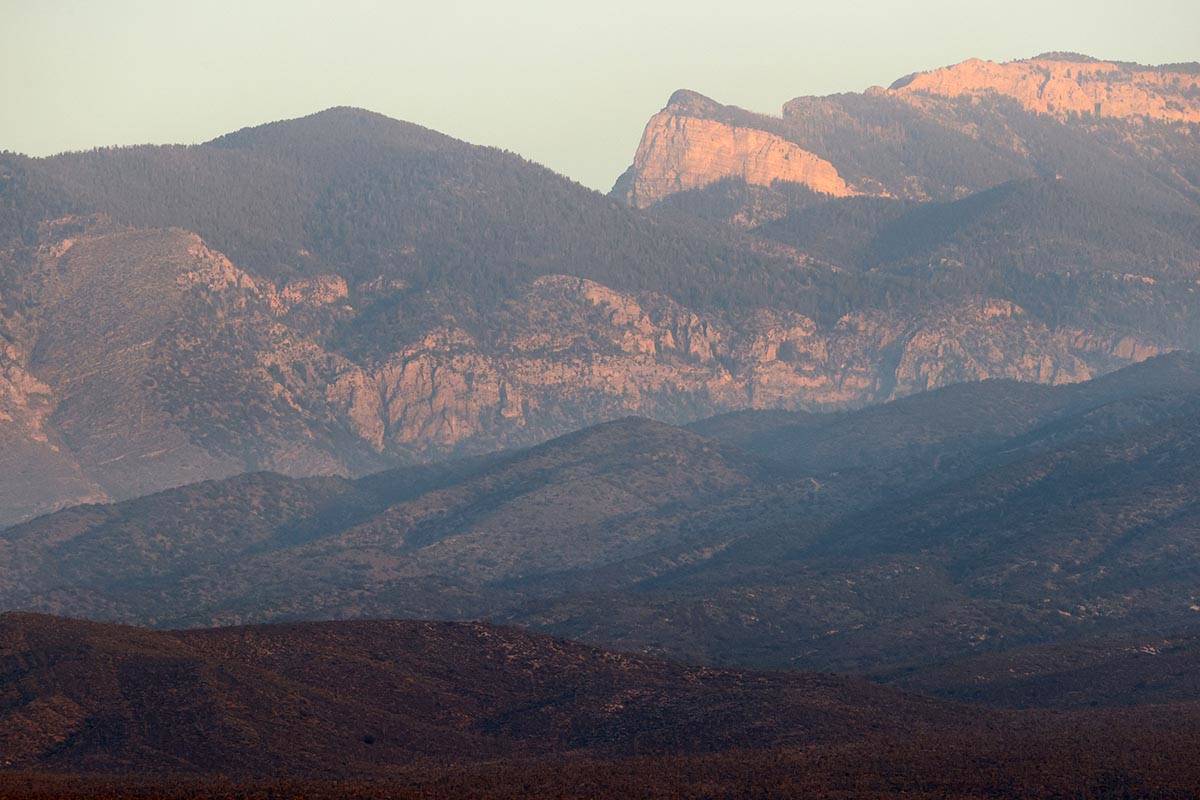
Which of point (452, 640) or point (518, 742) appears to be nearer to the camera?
point (518, 742)

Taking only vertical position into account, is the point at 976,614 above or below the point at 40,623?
below

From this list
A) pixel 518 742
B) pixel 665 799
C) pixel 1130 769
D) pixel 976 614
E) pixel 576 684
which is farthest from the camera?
pixel 976 614

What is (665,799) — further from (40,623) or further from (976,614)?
(976,614)

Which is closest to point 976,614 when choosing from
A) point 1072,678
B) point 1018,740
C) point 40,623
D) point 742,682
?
point 1072,678

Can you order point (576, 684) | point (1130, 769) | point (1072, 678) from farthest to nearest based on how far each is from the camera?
point (1072, 678)
point (576, 684)
point (1130, 769)

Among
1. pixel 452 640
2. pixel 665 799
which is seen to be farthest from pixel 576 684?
pixel 665 799

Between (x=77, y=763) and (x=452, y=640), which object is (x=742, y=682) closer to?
(x=452, y=640)
